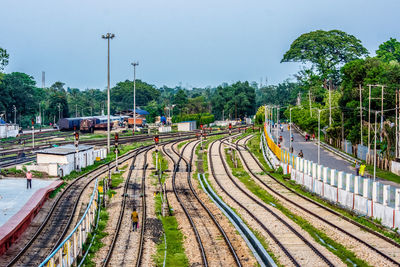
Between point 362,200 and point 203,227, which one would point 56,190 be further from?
point 362,200

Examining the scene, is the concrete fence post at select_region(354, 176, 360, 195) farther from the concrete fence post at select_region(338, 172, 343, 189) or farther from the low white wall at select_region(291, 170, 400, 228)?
the concrete fence post at select_region(338, 172, 343, 189)

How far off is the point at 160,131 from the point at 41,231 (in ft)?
250

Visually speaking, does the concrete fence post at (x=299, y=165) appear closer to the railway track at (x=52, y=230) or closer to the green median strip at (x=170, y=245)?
the green median strip at (x=170, y=245)

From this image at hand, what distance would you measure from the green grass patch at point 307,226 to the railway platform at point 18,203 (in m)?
14.4

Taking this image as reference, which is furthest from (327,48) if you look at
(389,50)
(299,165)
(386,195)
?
(386,195)

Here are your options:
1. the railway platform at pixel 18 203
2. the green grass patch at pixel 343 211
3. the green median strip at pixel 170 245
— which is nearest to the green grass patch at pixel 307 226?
the green grass patch at pixel 343 211

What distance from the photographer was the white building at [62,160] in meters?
43.5

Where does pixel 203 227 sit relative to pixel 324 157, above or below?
below

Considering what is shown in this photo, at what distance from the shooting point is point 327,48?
352 ft

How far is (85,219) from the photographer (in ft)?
75.9

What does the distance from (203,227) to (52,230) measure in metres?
7.99

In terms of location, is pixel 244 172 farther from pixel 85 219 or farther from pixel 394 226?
pixel 85 219

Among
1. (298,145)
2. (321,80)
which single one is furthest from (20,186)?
(321,80)

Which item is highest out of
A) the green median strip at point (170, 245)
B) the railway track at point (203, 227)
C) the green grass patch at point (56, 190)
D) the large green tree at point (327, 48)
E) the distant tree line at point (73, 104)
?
the large green tree at point (327, 48)
